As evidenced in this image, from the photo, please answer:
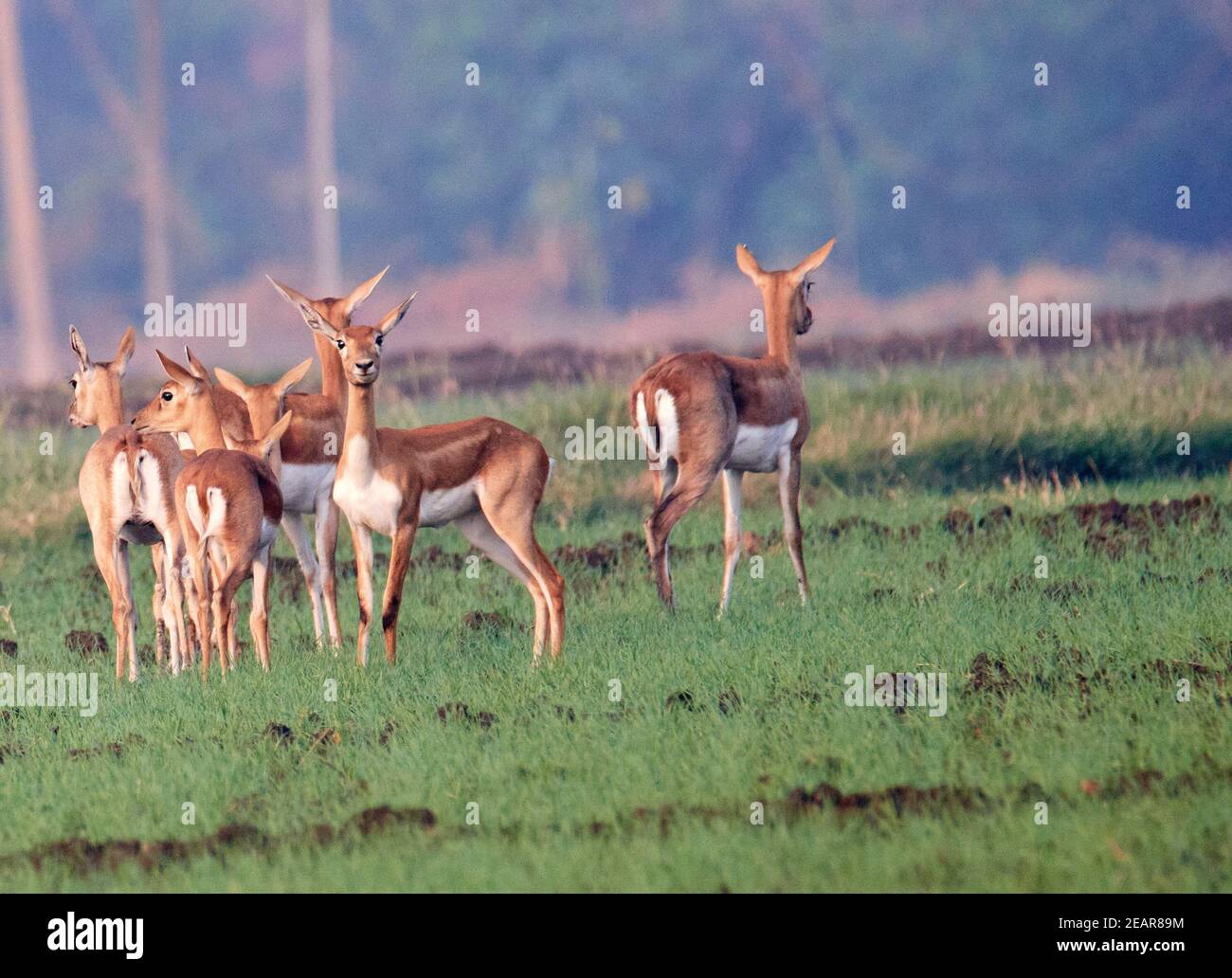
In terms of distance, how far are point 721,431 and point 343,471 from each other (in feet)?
8.32

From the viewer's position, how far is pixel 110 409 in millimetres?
11852

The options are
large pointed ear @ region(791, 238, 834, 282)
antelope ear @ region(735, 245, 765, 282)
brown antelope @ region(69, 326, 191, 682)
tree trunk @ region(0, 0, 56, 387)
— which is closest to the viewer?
brown antelope @ region(69, 326, 191, 682)

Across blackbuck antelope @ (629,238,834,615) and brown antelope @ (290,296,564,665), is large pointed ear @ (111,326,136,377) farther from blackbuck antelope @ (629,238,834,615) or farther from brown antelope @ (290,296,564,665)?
blackbuck antelope @ (629,238,834,615)

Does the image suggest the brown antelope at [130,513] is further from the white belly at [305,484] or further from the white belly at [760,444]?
the white belly at [760,444]

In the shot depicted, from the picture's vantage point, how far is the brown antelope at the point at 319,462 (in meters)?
11.4

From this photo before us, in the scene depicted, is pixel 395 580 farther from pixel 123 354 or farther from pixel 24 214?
pixel 24 214

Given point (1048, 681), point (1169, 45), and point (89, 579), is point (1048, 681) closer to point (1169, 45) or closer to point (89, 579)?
point (89, 579)

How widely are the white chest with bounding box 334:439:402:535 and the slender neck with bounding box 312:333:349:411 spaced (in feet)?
5.43

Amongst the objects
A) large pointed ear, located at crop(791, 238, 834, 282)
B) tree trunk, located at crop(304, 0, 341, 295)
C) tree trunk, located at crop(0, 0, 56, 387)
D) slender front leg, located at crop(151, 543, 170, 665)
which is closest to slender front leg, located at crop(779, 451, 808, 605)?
large pointed ear, located at crop(791, 238, 834, 282)

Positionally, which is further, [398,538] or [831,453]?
[831,453]

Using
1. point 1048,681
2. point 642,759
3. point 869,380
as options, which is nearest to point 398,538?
point 642,759

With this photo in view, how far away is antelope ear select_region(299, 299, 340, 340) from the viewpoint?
10.5 meters

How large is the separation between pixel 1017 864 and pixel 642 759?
1941 mm

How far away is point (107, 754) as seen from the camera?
8922mm
